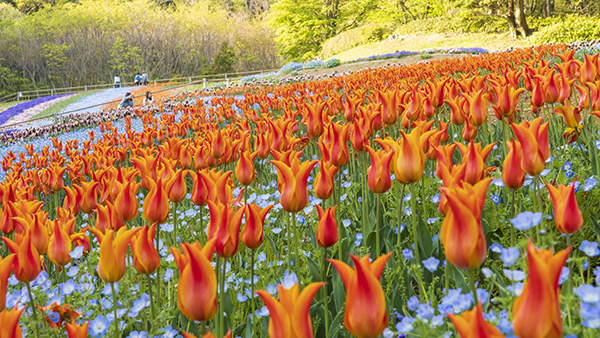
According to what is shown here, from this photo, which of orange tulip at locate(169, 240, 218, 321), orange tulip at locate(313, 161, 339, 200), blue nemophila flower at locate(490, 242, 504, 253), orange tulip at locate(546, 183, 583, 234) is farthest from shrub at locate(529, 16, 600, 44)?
orange tulip at locate(169, 240, 218, 321)

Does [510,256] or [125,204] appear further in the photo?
[125,204]

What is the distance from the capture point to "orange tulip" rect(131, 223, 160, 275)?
1.20 m

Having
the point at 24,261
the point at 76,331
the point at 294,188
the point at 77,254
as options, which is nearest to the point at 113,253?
the point at 76,331

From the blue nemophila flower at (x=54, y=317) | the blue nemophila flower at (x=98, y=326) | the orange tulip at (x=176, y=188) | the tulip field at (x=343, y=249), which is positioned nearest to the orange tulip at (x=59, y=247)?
the tulip field at (x=343, y=249)

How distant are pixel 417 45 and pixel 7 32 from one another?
123 ft

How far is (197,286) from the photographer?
2.94ft

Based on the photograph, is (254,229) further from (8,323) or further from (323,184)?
(8,323)

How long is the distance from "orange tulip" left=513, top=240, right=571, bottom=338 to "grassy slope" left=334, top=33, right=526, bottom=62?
2379 cm

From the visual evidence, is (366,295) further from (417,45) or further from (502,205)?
(417,45)

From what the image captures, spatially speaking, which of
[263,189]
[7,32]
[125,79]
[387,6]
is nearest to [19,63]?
[7,32]

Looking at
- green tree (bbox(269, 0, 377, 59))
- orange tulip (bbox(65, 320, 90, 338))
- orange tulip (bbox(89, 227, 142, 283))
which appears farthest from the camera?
green tree (bbox(269, 0, 377, 59))

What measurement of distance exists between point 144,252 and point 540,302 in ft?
3.28

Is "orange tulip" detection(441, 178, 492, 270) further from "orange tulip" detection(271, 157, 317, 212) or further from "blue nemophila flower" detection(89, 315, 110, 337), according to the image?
"blue nemophila flower" detection(89, 315, 110, 337)

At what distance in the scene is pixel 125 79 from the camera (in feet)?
144
